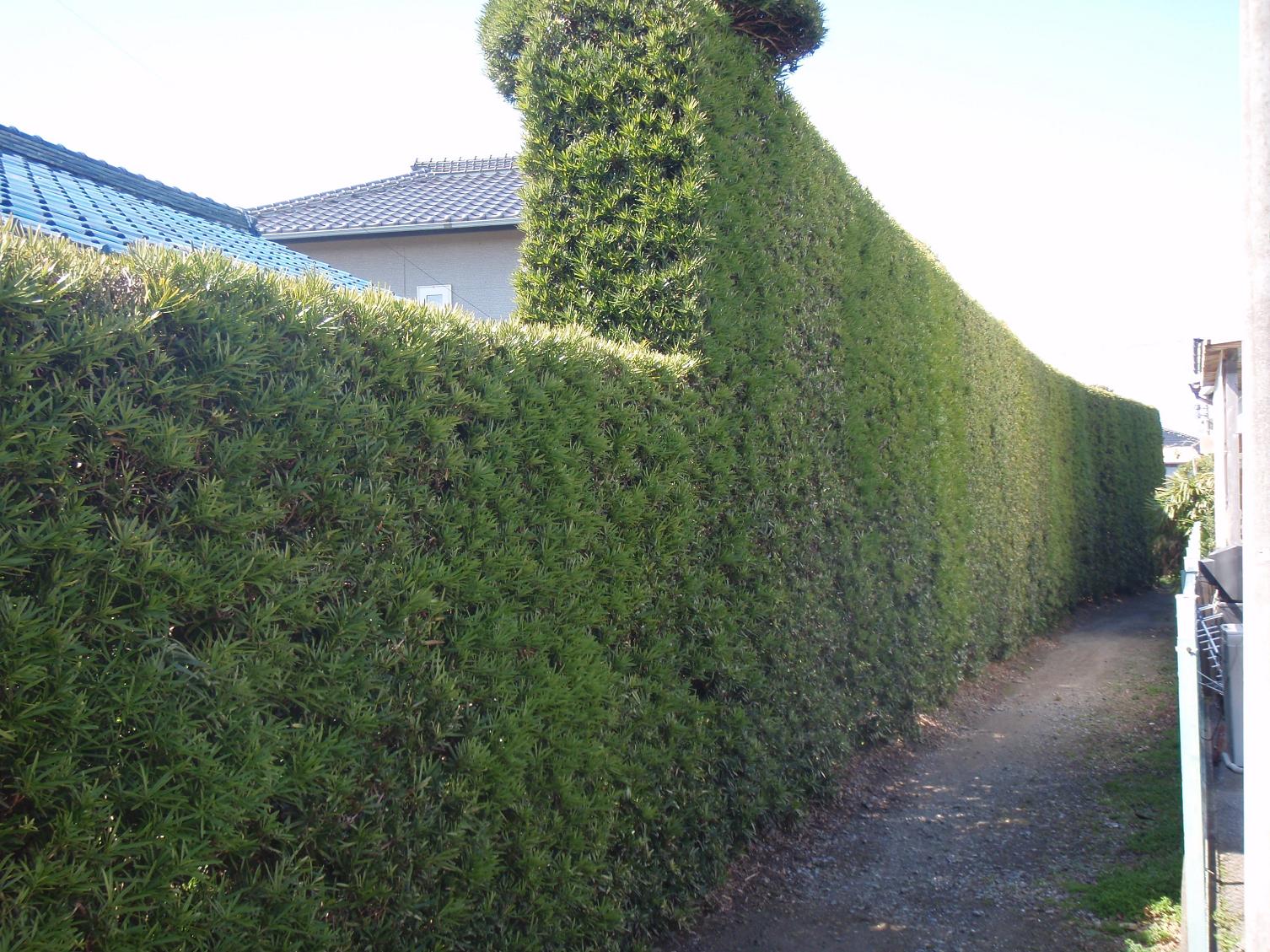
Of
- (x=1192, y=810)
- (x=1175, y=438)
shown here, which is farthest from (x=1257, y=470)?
(x=1175, y=438)

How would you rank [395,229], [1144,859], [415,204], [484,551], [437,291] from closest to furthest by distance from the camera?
1. [484,551]
2. [1144,859]
3. [395,229]
4. [437,291]
5. [415,204]

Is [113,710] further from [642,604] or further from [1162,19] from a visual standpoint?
[1162,19]

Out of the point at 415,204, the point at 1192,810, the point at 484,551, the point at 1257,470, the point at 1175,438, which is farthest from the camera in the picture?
the point at 1175,438

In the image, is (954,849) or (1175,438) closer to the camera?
(954,849)

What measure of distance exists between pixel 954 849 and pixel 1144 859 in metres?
1.03

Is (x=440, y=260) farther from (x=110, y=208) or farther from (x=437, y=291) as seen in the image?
(x=110, y=208)

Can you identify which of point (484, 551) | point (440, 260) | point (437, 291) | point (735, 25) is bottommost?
point (484, 551)

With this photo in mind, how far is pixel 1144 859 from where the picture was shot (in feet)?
17.9

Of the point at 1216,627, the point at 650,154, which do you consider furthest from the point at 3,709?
the point at 1216,627

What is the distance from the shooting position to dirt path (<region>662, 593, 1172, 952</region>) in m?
4.57

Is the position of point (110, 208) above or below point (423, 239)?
below

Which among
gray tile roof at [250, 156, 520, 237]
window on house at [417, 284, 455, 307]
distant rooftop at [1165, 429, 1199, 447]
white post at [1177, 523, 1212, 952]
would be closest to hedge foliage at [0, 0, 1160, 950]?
white post at [1177, 523, 1212, 952]

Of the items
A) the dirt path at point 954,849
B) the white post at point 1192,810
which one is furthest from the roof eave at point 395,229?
the white post at point 1192,810

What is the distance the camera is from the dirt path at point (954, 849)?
4574 mm
